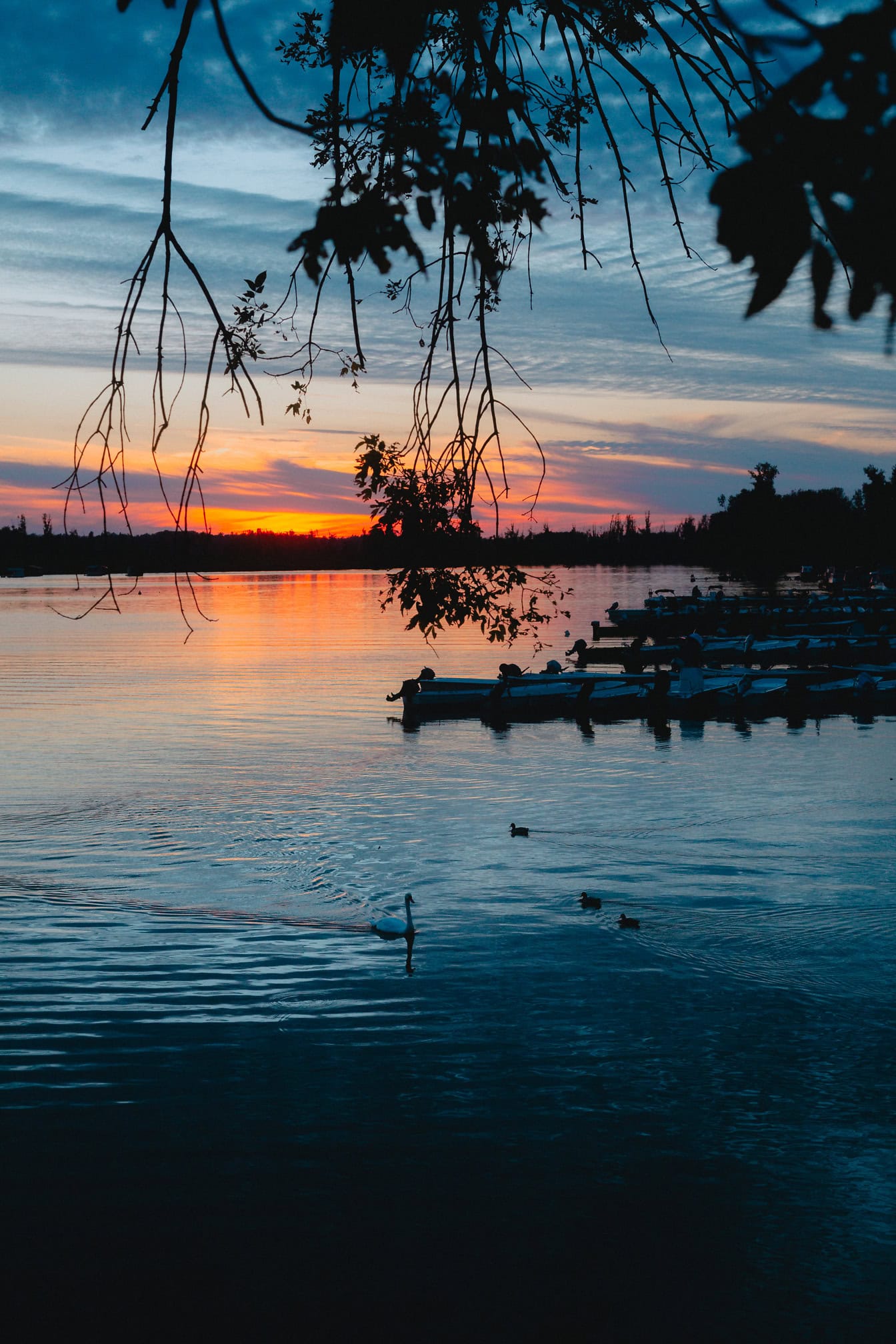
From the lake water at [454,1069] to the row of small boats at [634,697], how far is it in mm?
18304

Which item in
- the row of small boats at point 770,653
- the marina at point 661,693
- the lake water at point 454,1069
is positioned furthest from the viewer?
the row of small boats at point 770,653

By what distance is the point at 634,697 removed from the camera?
48469 millimetres

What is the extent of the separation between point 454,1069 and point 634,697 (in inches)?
1457

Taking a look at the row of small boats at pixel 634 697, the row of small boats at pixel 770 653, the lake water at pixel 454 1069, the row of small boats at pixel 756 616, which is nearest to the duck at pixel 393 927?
the lake water at pixel 454 1069

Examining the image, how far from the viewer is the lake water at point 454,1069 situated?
8.85m

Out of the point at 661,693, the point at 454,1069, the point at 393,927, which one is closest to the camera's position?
the point at 454,1069

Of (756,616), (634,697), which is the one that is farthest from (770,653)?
(756,616)

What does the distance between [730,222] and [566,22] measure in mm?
3928

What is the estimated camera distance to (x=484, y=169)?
265 inches

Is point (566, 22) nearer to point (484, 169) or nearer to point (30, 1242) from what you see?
point (484, 169)

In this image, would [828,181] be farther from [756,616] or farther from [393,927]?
[756,616]

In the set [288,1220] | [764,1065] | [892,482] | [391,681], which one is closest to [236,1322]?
[288,1220]

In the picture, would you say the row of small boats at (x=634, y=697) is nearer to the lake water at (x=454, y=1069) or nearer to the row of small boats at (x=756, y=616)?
the lake water at (x=454, y=1069)

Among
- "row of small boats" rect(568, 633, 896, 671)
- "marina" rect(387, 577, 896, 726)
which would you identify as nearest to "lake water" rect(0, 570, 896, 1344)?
"marina" rect(387, 577, 896, 726)
